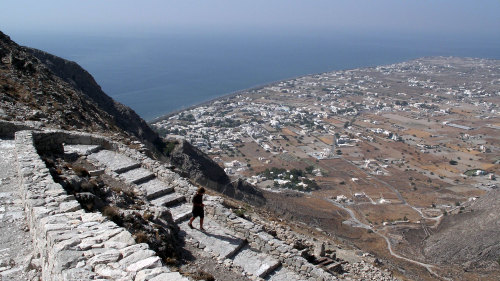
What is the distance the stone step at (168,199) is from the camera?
10234 mm

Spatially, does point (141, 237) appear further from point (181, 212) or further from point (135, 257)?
point (181, 212)

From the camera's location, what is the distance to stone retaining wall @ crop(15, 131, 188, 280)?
450 centimetres

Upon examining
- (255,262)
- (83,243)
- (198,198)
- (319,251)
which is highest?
(83,243)

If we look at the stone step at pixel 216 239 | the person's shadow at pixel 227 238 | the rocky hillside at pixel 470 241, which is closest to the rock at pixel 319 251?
the stone step at pixel 216 239

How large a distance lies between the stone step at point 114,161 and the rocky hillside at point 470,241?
1967 cm

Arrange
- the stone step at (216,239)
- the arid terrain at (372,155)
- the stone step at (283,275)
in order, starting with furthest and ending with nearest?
the arid terrain at (372,155) → the stone step at (216,239) → the stone step at (283,275)

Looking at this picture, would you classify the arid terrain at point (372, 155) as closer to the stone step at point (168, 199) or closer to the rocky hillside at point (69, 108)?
the rocky hillside at point (69, 108)

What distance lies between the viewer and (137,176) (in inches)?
452

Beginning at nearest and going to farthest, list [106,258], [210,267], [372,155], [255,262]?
[106,258], [210,267], [255,262], [372,155]

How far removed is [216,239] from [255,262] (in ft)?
3.56

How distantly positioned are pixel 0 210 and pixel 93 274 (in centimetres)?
387

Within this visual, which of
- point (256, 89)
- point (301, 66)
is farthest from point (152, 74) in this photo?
point (301, 66)

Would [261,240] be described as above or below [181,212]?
below

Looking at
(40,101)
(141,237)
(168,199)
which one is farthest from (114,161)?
(40,101)
